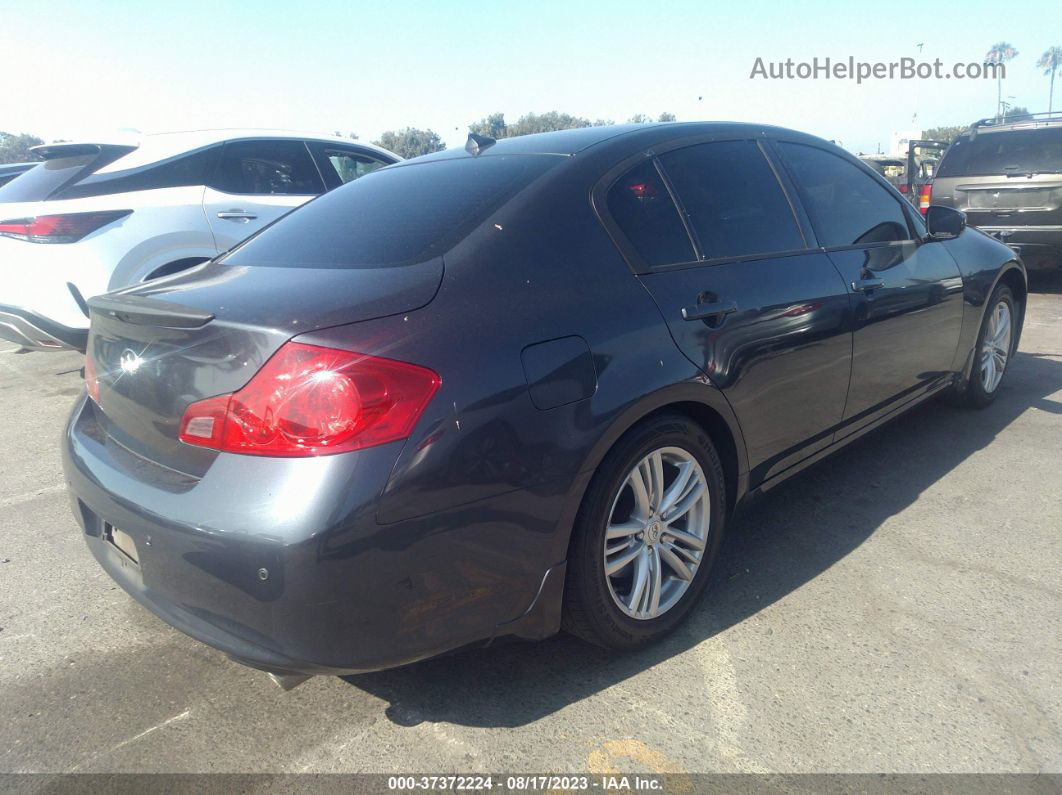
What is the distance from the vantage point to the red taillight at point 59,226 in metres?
5.18

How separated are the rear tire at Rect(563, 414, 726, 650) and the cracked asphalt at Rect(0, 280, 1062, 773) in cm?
16

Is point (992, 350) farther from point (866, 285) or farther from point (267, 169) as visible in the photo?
point (267, 169)

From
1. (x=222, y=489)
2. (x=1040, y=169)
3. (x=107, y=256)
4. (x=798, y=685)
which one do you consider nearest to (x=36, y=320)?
(x=107, y=256)

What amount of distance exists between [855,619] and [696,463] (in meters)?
0.78

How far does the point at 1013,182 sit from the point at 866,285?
6.23m

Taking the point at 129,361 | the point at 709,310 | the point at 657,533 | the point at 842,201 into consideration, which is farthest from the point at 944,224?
the point at 129,361

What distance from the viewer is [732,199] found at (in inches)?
122

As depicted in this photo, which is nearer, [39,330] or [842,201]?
[842,201]

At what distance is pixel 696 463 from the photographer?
2.71 metres

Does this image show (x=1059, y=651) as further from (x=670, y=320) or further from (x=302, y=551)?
(x=302, y=551)

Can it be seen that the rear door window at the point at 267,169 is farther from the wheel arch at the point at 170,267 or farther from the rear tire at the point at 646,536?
the rear tire at the point at 646,536

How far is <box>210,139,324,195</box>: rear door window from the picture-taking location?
236 inches

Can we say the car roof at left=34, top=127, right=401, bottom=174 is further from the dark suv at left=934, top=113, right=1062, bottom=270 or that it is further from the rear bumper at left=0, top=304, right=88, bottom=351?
the dark suv at left=934, top=113, right=1062, bottom=270

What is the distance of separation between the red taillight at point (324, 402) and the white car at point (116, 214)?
12.6ft
